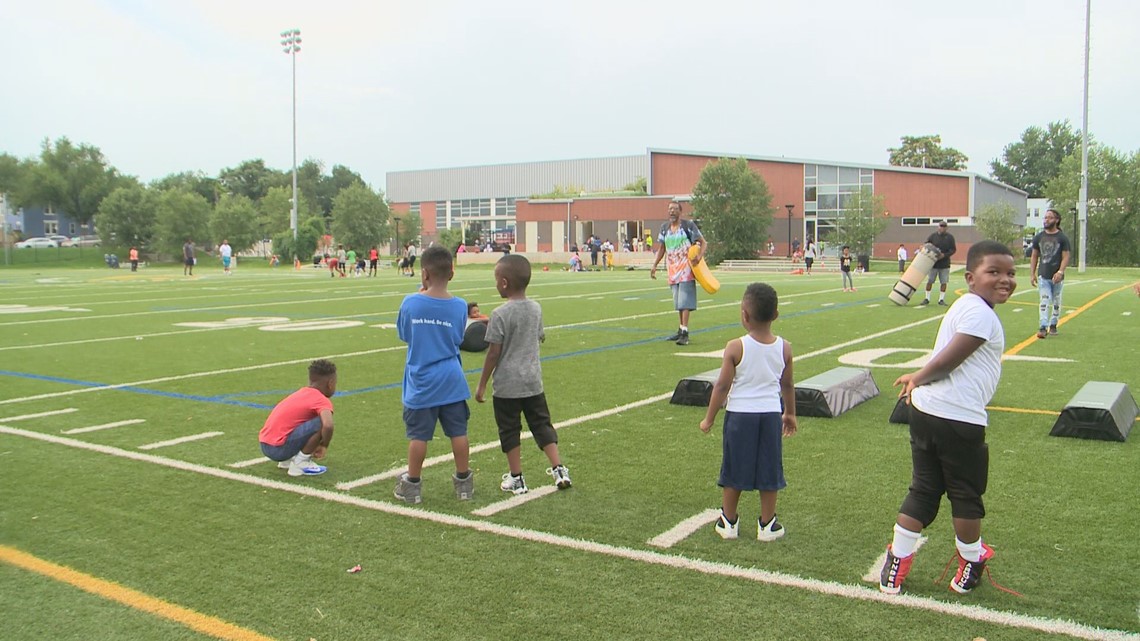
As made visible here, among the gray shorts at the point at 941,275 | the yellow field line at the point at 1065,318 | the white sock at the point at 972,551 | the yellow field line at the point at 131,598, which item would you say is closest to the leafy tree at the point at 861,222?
the yellow field line at the point at 1065,318

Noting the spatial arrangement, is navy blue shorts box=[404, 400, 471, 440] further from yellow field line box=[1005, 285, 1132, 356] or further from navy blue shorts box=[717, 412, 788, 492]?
yellow field line box=[1005, 285, 1132, 356]

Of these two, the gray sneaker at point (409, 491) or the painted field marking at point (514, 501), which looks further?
the gray sneaker at point (409, 491)

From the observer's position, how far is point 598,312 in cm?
1923

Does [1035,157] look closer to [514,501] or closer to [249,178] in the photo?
[249,178]

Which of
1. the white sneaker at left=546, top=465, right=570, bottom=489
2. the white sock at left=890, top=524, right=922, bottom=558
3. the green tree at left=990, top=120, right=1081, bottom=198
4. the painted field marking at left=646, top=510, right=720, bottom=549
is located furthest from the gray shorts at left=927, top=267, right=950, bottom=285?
the green tree at left=990, top=120, right=1081, bottom=198

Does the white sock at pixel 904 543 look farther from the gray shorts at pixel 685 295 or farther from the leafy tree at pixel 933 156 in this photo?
the leafy tree at pixel 933 156

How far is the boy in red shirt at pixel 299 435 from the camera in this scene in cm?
618

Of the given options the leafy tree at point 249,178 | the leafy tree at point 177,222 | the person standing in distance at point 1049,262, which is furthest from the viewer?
the leafy tree at point 249,178

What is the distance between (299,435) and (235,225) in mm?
75426

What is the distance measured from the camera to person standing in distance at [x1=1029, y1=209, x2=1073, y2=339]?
13.2 metres

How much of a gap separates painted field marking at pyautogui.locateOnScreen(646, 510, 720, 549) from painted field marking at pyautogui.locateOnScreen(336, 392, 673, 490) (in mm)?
2087

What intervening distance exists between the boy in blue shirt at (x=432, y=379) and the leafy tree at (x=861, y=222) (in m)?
55.4

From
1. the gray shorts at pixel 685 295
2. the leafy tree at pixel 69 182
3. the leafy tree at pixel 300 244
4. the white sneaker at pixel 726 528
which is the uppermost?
the leafy tree at pixel 69 182

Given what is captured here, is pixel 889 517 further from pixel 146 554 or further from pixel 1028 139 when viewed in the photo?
pixel 1028 139
